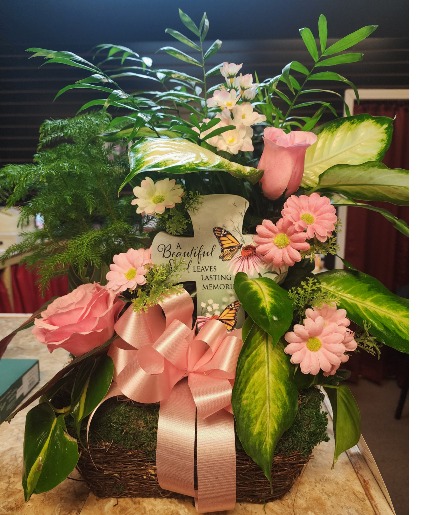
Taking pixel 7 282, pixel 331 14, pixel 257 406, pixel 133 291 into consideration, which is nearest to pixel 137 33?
pixel 331 14

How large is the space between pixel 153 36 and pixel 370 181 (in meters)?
3.15

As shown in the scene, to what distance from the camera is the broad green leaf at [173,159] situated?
1.90ft

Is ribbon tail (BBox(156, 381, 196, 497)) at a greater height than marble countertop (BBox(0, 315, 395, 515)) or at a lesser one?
greater

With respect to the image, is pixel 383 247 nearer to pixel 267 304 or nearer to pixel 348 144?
pixel 348 144

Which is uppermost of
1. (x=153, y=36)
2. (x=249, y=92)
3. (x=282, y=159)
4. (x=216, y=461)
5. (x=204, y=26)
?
(x=153, y=36)

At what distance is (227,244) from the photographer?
696 mm

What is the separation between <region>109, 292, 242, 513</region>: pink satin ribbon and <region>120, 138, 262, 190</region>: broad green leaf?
20cm

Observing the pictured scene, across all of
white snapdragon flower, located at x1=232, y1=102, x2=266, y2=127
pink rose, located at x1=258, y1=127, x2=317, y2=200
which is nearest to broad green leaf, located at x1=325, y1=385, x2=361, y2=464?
pink rose, located at x1=258, y1=127, x2=317, y2=200

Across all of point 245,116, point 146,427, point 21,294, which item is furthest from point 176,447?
point 21,294

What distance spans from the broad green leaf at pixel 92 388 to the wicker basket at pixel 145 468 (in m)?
0.03

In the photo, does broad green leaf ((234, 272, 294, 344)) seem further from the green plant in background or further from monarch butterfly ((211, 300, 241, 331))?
the green plant in background

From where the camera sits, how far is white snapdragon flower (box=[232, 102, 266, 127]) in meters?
0.68

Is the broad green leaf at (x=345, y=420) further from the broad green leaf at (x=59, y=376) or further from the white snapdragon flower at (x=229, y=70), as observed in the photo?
the white snapdragon flower at (x=229, y=70)
